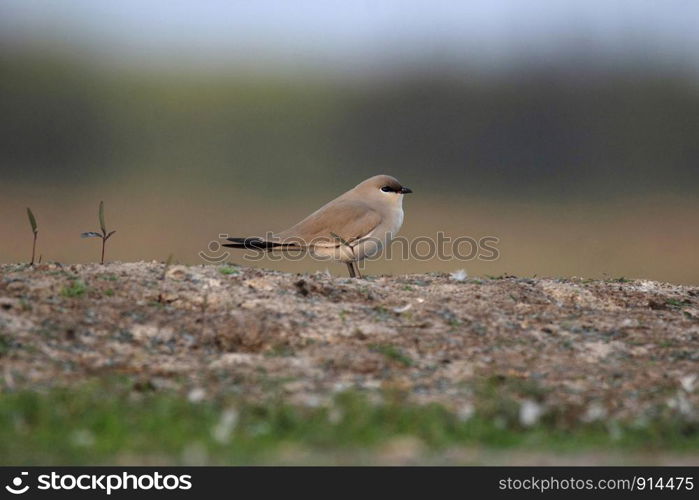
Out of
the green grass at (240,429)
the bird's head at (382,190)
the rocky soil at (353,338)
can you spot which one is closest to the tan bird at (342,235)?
the bird's head at (382,190)

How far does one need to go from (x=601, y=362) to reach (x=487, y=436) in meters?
1.93

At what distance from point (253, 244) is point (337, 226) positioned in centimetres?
92

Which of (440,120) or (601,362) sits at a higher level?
(440,120)

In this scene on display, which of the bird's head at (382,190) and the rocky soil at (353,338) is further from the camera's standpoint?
the bird's head at (382,190)

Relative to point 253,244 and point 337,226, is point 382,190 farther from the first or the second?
point 253,244

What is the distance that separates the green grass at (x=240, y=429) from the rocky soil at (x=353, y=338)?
0.69 ft

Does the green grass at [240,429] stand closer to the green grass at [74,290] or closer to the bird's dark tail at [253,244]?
Answer: the green grass at [74,290]

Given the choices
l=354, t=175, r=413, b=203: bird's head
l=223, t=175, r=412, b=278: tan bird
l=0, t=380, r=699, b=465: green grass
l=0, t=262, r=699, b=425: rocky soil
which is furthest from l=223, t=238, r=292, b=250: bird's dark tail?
l=0, t=380, r=699, b=465: green grass

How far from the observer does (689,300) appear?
10.4 meters

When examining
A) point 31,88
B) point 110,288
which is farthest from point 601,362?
point 31,88

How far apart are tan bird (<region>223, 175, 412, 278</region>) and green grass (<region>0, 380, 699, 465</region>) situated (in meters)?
4.87

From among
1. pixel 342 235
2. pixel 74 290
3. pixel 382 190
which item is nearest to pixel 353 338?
pixel 74 290

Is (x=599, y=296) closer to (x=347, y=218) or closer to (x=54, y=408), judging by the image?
(x=347, y=218)

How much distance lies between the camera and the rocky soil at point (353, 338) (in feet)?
24.5
